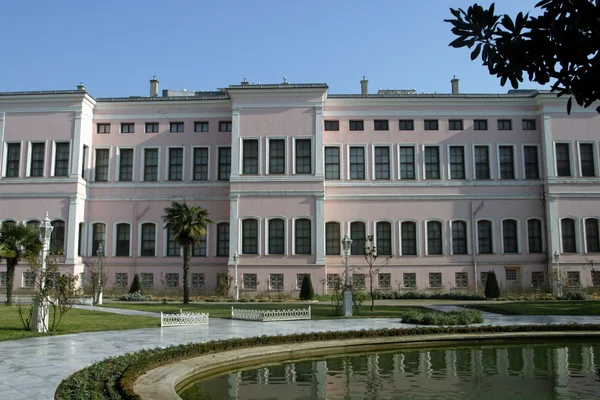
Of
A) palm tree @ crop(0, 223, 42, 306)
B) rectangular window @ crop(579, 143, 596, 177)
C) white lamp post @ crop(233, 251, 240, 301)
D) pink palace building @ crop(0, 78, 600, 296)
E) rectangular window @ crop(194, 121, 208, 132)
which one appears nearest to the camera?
palm tree @ crop(0, 223, 42, 306)

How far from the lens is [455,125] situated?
35.4 meters

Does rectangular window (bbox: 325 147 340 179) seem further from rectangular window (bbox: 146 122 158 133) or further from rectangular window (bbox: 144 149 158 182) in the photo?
rectangular window (bbox: 146 122 158 133)

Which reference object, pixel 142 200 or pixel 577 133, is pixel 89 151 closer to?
pixel 142 200

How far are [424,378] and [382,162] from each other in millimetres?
25427

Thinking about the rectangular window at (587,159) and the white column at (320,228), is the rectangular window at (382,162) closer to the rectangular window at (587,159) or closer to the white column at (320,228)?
the white column at (320,228)

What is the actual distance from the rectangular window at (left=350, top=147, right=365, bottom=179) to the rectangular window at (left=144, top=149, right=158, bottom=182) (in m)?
12.1

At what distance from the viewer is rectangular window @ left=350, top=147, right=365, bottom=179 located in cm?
3491

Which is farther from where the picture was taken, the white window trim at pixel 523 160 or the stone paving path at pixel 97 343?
the white window trim at pixel 523 160

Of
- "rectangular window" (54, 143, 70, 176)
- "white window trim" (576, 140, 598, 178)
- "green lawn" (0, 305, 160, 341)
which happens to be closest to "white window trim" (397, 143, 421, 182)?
"white window trim" (576, 140, 598, 178)

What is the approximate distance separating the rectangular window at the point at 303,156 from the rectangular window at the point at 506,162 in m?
11.9

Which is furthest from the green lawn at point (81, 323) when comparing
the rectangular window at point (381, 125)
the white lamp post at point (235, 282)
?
the rectangular window at point (381, 125)

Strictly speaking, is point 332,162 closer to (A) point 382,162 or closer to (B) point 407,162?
(A) point 382,162

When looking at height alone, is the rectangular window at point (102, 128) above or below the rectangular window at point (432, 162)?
above

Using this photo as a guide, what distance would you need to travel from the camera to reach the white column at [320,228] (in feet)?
107
